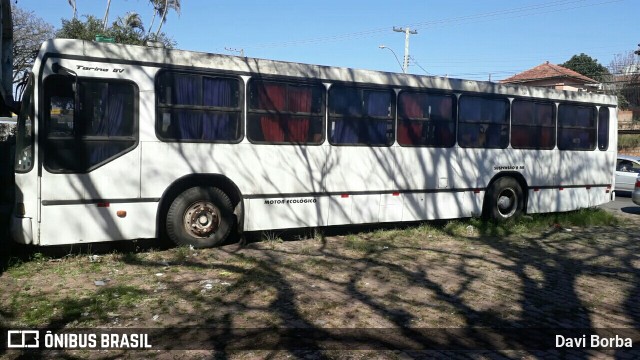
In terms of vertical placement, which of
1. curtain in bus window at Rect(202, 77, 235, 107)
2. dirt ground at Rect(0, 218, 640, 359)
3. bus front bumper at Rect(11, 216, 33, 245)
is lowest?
dirt ground at Rect(0, 218, 640, 359)

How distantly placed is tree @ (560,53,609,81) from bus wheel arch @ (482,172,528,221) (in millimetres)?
64908

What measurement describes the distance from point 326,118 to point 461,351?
17.9 feet

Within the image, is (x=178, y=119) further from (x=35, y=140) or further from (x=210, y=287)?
Result: (x=210, y=287)


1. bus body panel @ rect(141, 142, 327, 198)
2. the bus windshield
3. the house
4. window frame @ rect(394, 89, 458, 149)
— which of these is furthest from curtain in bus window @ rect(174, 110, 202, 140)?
the house

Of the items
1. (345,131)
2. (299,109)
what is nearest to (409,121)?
(345,131)

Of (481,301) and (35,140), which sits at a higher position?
(35,140)

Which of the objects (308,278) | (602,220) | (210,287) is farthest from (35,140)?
(602,220)

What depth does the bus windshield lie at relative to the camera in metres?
7.28

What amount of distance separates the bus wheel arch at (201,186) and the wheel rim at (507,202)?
5.72 meters

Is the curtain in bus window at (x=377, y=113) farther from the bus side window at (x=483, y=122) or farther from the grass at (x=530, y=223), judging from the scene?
the grass at (x=530, y=223)

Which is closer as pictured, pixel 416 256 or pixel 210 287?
pixel 210 287

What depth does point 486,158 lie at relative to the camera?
37.3ft

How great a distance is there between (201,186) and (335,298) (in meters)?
3.25

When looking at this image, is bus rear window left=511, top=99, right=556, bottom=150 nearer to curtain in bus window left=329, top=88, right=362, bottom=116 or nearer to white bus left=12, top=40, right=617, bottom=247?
white bus left=12, top=40, right=617, bottom=247
